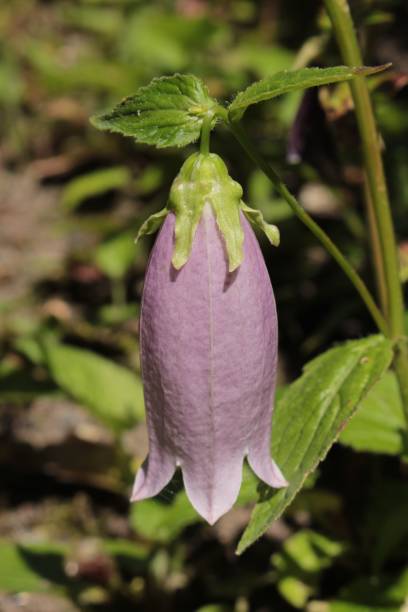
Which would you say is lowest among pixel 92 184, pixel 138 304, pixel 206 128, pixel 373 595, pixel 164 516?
pixel 373 595

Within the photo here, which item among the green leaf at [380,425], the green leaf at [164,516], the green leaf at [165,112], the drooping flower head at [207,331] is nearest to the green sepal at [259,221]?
the drooping flower head at [207,331]

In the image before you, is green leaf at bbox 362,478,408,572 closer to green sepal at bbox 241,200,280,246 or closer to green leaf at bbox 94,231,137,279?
green sepal at bbox 241,200,280,246

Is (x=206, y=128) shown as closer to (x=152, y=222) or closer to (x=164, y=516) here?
(x=152, y=222)

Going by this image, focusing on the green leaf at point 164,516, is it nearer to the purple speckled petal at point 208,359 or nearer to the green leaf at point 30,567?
the green leaf at point 30,567

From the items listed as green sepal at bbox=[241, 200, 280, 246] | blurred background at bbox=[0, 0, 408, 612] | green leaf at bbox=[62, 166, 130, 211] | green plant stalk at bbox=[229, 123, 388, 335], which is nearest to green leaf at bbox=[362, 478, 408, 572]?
blurred background at bbox=[0, 0, 408, 612]

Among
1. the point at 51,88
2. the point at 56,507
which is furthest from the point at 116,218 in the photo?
the point at 56,507

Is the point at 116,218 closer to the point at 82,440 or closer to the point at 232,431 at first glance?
the point at 82,440

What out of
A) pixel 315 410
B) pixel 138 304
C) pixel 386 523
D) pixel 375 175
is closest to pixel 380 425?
pixel 386 523
